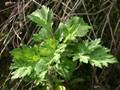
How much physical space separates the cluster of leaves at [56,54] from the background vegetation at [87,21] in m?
0.14

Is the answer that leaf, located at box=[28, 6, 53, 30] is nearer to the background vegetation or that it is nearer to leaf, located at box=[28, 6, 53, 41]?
leaf, located at box=[28, 6, 53, 41]

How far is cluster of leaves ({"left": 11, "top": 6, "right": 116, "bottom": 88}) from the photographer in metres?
1.39

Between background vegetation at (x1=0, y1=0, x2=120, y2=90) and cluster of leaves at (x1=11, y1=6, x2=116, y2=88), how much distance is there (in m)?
0.14

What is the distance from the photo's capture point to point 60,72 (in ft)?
4.60

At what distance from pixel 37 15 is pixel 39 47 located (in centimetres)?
15

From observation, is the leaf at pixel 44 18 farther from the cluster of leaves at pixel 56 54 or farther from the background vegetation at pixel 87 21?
the background vegetation at pixel 87 21

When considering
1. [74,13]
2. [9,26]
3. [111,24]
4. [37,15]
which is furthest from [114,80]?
[9,26]

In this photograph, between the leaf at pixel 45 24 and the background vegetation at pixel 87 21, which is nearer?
the leaf at pixel 45 24

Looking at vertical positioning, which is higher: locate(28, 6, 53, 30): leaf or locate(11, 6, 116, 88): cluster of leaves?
locate(28, 6, 53, 30): leaf

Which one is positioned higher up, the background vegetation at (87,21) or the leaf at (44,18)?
the leaf at (44,18)

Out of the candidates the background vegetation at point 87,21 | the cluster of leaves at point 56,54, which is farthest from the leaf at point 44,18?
the background vegetation at point 87,21

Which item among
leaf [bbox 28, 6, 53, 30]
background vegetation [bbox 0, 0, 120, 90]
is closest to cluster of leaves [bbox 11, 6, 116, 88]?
leaf [bbox 28, 6, 53, 30]

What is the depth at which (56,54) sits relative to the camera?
1381 mm

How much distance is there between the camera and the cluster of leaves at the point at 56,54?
1387 mm
